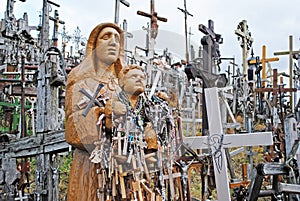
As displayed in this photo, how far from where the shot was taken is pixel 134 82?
9.31ft

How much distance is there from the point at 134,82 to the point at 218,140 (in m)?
1.63

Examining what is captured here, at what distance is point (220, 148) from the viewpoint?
4.21 meters

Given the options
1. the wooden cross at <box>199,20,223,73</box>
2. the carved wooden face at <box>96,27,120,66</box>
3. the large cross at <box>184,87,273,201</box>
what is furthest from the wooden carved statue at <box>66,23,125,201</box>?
the wooden cross at <box>199,20,223,73</box>

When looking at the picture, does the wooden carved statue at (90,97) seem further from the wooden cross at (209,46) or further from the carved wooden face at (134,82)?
the wooden cross at (209,46)

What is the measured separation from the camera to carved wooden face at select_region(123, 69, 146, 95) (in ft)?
9.30

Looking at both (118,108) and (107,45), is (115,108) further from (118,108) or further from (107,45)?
(107,45)

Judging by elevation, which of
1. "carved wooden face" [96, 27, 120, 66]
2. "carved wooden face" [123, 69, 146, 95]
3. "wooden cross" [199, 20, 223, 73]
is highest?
"wooden cross" [199, 20, 223, 73]

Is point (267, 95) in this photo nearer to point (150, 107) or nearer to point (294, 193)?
point (294, 193)

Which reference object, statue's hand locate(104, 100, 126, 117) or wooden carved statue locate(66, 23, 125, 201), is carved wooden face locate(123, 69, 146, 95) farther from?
statue's hand locate(104, 100, 126, 117)

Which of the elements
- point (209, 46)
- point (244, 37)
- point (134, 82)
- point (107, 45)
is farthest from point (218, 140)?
point (244, 37)

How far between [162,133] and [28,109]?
644 cm

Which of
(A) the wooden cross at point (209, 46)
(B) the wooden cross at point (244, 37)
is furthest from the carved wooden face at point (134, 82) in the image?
(B) the wooden cross at point (244, 37)

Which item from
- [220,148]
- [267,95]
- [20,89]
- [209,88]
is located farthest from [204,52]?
[267,95]

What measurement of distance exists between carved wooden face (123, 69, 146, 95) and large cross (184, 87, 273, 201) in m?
1.38
